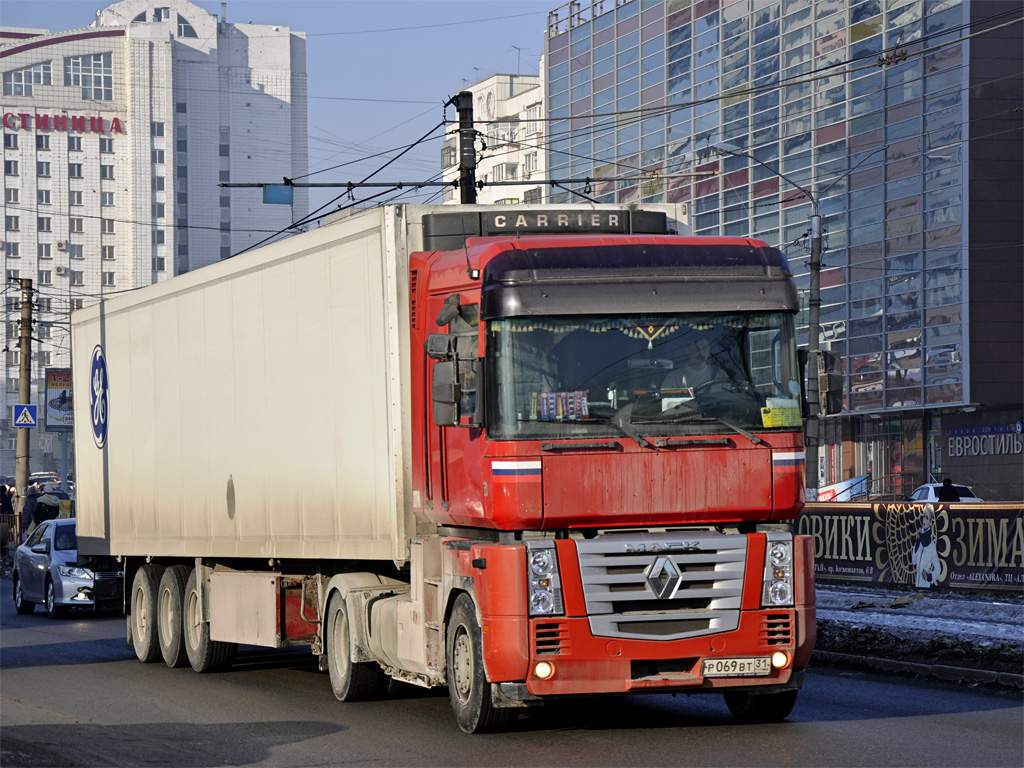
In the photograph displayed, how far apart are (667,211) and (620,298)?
9.07ft

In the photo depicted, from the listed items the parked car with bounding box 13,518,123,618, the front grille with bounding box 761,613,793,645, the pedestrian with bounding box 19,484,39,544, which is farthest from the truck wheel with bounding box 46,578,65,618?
the front grille with bounding box 761,613,793,645

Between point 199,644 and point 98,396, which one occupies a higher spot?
point 98,396

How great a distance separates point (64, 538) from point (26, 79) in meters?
125

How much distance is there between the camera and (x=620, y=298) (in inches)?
384

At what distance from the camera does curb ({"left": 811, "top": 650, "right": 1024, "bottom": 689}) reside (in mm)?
13031

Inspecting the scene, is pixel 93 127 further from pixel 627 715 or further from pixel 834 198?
pixel 627 715

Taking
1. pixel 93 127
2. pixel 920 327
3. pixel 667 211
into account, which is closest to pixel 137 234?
pixel 93 127

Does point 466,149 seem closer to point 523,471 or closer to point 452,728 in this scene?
point 452,728

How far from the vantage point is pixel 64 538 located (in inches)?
963

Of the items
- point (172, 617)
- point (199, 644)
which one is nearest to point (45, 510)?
point (172, 617)

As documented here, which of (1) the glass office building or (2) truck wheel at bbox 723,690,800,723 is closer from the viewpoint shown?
(2) truck wheel at bbox 723,690,800,723

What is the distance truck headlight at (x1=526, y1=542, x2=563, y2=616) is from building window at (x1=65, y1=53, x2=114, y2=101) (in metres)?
139

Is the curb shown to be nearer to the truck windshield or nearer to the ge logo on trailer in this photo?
the truck windshield

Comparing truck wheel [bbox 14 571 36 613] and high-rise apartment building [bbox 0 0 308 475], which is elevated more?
high-rise apartment building [bbox 0 0 308 475]
